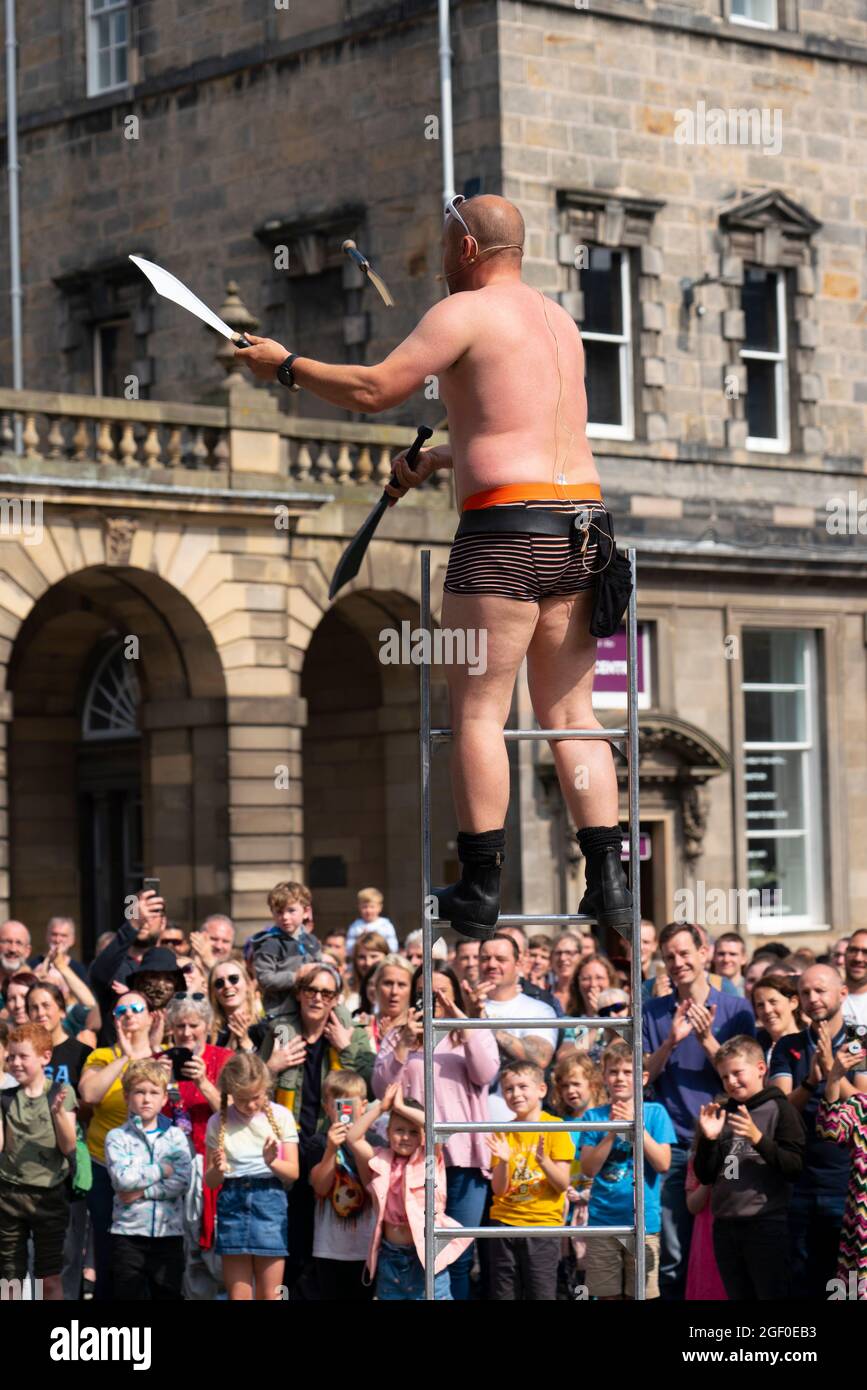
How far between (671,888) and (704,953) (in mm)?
12928

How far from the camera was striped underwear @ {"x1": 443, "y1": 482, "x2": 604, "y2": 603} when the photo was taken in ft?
21.6

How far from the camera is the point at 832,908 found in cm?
2545

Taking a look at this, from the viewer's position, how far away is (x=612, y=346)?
2441 cm

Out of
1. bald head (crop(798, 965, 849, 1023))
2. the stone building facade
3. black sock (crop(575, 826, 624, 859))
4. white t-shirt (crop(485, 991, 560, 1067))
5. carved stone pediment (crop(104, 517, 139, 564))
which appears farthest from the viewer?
the stone building facade

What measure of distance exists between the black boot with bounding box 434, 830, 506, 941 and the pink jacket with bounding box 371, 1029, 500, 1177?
9.30 feet

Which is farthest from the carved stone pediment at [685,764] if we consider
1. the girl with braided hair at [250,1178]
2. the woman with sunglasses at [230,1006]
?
the girl with braided hair at [250,1178]

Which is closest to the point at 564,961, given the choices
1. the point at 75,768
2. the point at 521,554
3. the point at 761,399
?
the point at 521,554

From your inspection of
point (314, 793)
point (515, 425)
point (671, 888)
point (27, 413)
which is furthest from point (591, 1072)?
point (314, 793)

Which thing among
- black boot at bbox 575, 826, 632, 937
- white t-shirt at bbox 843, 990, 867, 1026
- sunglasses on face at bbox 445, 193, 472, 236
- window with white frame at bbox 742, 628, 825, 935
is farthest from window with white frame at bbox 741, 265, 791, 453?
black boot at bbox 575, 826, 632, 937

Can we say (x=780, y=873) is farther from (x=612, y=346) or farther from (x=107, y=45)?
(x=107, y=45)

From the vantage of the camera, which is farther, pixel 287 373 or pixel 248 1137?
pixel 248 1137

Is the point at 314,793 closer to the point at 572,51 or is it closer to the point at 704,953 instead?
the point at 572,51

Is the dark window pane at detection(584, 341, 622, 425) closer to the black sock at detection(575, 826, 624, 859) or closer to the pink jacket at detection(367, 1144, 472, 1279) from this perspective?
the pink jacket at detection(367, 1144, 472, 1279)

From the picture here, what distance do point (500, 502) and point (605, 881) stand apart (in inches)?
40.9
